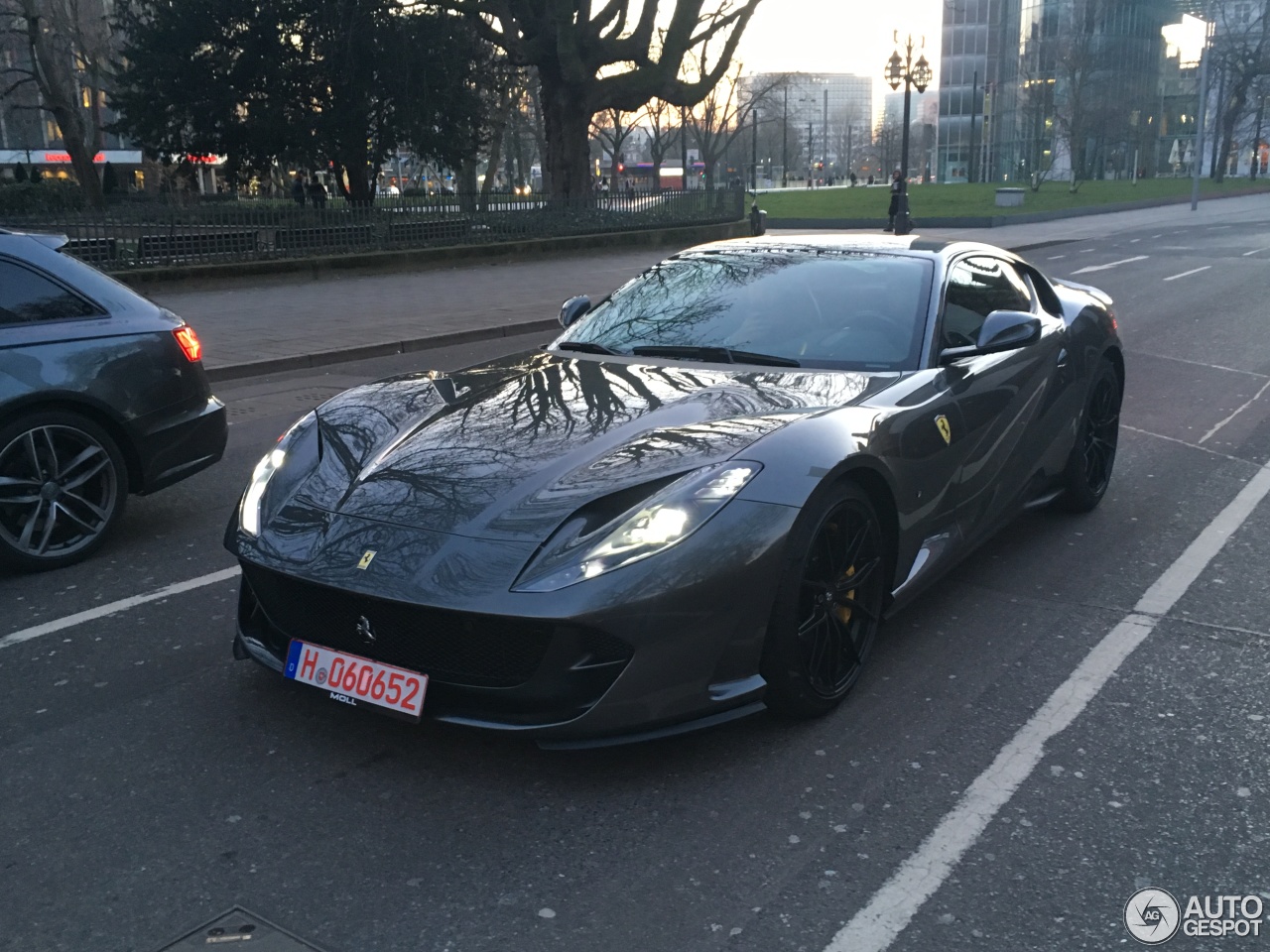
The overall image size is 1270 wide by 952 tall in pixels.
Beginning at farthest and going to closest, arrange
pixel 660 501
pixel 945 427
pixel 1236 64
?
pixel 1236 64
pixel 945 427
pixel 660 501

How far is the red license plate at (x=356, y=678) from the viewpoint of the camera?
3.29m

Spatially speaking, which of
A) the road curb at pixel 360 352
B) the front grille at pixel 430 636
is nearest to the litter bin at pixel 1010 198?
the road curb at pixel 360 352

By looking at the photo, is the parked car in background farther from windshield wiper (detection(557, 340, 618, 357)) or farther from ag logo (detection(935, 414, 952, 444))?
ag logo (detection(935, 414, 952, 444))

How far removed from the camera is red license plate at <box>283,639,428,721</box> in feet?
10.8

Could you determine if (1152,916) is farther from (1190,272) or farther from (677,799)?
(1190,272)

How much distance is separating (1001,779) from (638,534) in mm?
1301

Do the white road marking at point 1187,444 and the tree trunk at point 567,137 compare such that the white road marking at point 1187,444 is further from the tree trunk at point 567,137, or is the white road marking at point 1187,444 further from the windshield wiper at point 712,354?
the tree trunk at point 567,137

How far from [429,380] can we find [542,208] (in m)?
24.0

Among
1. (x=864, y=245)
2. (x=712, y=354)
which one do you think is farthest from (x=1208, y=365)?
(x=712, y=354)

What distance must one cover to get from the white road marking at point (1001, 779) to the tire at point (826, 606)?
1.85 ft

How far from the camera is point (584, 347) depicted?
5.01m

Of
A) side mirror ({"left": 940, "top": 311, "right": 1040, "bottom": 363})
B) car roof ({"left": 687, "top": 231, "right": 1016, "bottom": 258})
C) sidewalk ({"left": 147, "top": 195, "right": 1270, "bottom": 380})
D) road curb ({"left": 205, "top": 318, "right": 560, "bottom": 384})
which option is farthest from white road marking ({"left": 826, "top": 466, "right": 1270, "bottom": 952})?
sidewalk ({"left": 147, "top": 195, "right": 1270, "bottom": 380})

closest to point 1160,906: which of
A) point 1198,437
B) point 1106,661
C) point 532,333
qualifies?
point 1106,661

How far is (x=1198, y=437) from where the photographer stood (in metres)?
8.19
